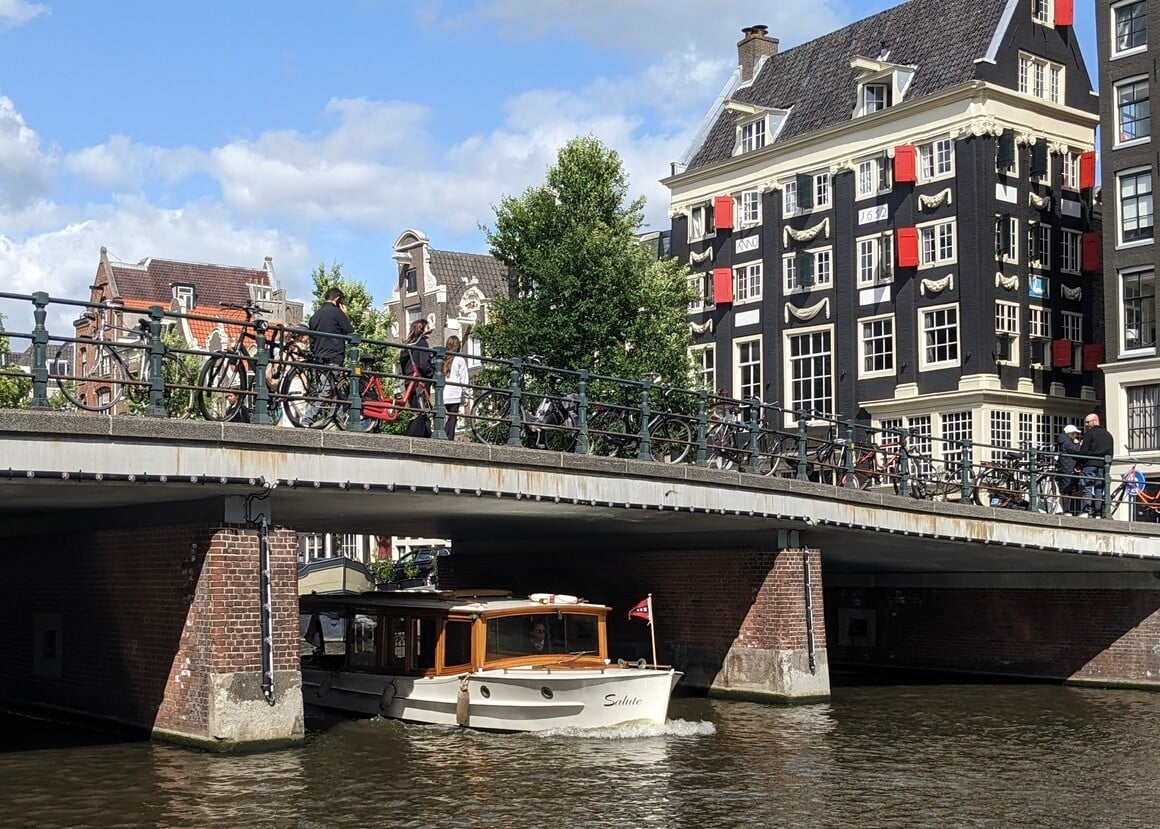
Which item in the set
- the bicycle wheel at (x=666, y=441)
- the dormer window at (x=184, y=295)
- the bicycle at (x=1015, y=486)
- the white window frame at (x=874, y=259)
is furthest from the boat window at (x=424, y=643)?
the dormer window at (x=184, y=295)

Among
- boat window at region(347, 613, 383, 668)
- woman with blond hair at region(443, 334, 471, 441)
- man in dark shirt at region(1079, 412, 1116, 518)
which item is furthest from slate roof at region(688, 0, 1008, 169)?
boat window at region(347, 613, 383, 668)

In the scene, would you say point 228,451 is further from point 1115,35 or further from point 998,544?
point 1115,35

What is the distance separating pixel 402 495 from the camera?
18.2 m

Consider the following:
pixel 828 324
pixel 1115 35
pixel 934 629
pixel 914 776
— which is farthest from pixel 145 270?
pixel 914 776

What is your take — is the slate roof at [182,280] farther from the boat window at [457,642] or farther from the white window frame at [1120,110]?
the boat window at [457,642]

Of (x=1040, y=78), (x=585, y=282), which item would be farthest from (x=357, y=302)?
(x=1040, y=78)

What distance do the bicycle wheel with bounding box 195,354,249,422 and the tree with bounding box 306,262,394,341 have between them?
27686 millimetres

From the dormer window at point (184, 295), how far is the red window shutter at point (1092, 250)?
144ft

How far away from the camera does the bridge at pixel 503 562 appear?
55.1 ft

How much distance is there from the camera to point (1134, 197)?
1636 inches

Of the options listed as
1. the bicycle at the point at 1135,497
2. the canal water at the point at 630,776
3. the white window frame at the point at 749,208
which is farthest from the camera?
the white window frame at the point at 749,208

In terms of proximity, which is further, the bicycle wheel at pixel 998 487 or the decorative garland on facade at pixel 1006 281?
the decorative garland on facade at pixel 1006 281

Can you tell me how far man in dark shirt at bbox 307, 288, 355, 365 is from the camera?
18.2 metres

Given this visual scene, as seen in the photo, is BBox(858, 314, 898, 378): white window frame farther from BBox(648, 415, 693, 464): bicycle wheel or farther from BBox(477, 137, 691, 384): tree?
BBox(648, 415, 693, 464): bicycle wheel
